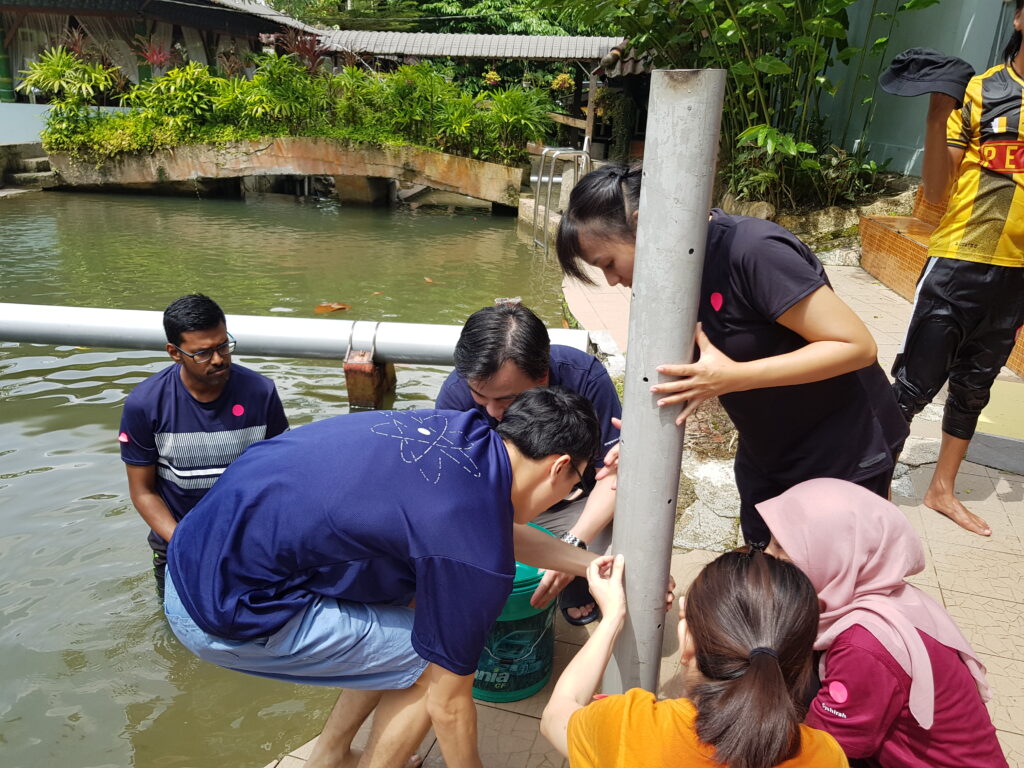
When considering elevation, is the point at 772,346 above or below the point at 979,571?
above

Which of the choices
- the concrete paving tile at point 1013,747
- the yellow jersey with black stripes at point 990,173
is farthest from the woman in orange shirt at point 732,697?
the yellow jersey with black stripes at point 990,173

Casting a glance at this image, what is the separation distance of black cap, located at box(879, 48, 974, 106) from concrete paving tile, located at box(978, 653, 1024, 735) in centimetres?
192

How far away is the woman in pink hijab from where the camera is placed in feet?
5.44

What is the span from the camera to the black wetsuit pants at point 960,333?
3121mm

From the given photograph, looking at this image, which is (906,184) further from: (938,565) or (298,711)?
(298,711)

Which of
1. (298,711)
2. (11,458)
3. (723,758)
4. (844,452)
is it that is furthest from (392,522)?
(11,458)

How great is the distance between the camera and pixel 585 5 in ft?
29.0

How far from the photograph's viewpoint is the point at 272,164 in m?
16.1

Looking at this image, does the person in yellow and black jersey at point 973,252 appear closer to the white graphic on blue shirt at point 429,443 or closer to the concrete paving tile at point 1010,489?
the concrete paving tile at point 1010,489

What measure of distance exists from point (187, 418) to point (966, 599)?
318cm

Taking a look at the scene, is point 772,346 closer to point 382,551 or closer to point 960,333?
point 382,551

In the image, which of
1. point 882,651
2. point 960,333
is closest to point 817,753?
point 882,651

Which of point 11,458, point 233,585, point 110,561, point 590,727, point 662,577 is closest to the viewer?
point 590,727

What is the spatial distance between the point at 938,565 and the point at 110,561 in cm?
400
